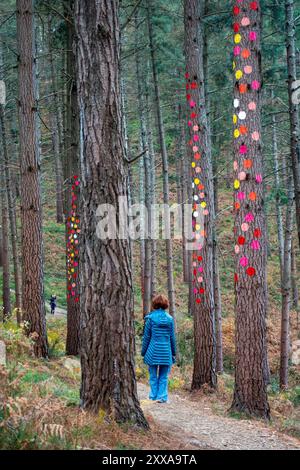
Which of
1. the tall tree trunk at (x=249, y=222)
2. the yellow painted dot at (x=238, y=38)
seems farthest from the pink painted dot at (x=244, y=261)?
the yellow painted dot at (x=238, y=38)

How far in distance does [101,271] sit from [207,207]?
638cm

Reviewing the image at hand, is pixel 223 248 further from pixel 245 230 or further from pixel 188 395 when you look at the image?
pixel 245 230

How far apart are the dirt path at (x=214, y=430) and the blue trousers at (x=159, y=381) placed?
0.45 ft

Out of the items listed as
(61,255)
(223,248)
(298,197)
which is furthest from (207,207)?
(223,248)

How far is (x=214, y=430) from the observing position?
7.45 metres

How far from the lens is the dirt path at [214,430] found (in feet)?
21.8

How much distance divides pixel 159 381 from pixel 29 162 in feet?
17.6

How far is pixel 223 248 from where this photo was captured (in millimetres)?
33688

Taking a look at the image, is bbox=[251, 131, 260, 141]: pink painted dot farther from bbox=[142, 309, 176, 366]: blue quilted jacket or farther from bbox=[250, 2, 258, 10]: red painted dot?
bbox=[142, 309, 176, 366]: blue quilted jacket

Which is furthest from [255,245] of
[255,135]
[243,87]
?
[243,87]

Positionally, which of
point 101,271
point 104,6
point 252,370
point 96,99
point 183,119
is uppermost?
point 183,119

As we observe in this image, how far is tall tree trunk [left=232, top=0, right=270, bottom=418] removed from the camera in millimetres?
8555

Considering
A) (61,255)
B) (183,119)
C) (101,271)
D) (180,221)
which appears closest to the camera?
(101,271)

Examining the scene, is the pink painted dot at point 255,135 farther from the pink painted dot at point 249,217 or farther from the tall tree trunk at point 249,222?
the pink painted dot at point 249,217
